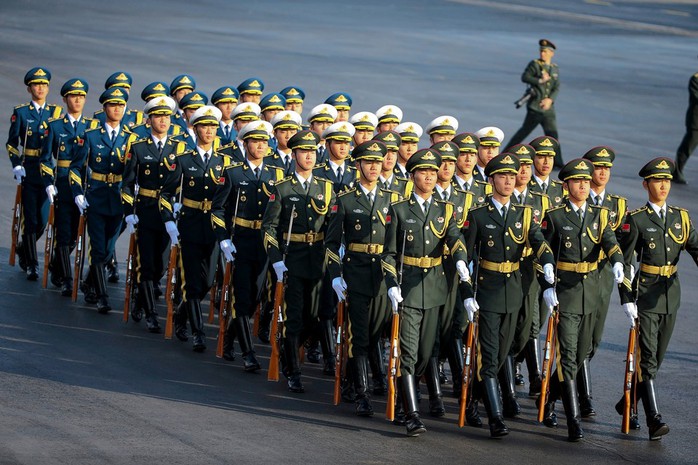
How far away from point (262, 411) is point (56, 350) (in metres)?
2.41

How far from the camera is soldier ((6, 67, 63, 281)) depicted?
1638cm

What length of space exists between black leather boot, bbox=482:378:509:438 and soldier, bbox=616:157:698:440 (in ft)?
3.89

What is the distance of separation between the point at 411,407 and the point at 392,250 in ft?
4.07

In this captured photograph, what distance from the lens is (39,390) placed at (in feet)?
40.0

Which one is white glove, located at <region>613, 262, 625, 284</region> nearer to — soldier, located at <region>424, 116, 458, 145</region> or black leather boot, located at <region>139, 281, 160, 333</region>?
soldier, located at <region>424, 116, 458, 145</region>

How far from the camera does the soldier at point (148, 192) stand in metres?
14.7

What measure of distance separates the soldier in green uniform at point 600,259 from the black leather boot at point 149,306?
4194mm

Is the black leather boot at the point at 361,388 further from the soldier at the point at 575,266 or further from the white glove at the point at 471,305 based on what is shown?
the soldier at the point at 575,266

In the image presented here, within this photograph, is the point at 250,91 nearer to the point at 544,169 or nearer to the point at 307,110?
the point at 544,169

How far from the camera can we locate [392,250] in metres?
12.0

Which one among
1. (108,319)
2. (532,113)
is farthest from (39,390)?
(532,113)

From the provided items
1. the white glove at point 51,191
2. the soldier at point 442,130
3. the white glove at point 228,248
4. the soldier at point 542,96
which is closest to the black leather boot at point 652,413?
the soldier at point 442,130

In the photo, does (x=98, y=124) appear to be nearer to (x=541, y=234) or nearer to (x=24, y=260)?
(x=24, y=260)

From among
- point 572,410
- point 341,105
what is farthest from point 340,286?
point 341,105
